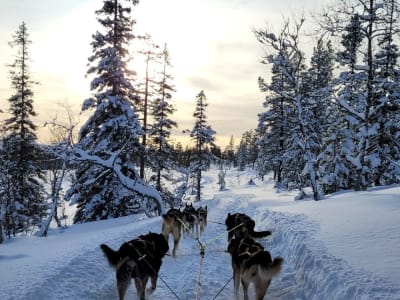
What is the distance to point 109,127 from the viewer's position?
1891 centimetres

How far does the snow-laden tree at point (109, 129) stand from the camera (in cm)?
1880

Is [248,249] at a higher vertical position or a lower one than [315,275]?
higher

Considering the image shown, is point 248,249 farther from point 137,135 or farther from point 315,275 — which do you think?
point 137,135

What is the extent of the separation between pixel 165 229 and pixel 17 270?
4481 millimetres

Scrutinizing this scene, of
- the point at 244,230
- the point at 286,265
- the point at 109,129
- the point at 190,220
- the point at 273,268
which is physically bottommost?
the point at 286,265

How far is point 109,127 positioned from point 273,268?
48.2ft

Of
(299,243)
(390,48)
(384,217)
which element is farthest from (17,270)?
(390,48)

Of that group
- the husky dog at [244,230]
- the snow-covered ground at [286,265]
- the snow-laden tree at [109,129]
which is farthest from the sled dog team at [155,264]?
the snow-laden tree at [109,129]

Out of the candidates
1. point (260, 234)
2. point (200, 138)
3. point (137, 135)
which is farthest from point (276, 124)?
point (260, 234)

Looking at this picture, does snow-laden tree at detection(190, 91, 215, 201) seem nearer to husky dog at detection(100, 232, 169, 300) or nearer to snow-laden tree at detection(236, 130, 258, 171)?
husky dog at detection(100, 232, 169, 300)

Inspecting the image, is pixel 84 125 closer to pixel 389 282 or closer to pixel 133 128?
pixel 133 128

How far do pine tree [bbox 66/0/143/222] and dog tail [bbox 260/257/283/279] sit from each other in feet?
44.9

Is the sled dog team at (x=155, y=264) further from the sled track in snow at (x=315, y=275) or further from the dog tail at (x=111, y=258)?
the sled track in snow at (x=315, y=275)

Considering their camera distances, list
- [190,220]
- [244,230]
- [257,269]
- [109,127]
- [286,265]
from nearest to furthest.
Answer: [257,269] → [286,265] → [244,230] → [190,220] → [109,127]
